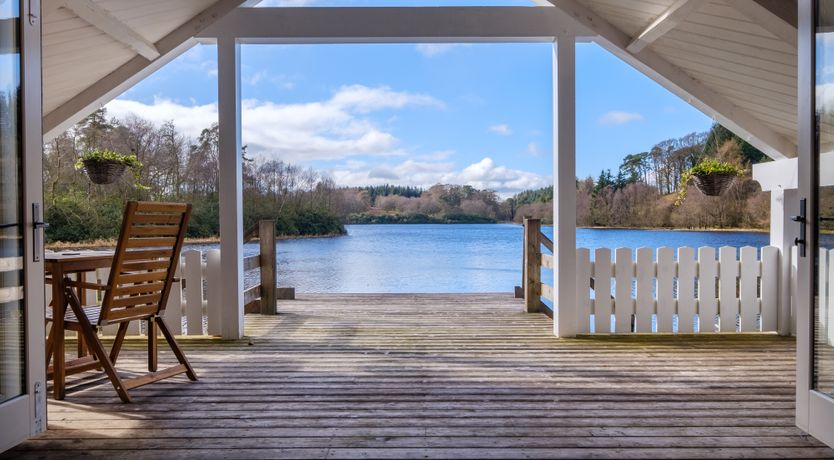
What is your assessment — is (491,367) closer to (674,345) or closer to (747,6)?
(674,345)

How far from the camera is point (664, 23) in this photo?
364 cm

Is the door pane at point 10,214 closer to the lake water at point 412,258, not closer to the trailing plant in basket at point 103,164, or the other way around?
the trailing plant in basket at point 103,164

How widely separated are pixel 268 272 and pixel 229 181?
4.60 ft

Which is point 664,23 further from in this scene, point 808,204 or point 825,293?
point 825,293

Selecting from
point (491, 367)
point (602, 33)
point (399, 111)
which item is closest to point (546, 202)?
point (602, 33)

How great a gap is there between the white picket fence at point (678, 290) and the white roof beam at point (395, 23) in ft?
6.43

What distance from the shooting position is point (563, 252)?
14.2ft

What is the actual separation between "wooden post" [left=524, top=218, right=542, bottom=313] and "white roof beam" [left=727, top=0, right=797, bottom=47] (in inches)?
109

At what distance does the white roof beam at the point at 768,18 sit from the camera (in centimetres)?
296

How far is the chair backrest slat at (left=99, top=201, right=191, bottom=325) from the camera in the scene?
279cm

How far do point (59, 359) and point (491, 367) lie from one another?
261cm

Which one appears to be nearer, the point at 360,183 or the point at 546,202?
the point at 546,202

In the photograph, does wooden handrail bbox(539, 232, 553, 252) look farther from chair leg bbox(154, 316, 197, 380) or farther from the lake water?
chair leg bbox(154, 316, 197, 380)

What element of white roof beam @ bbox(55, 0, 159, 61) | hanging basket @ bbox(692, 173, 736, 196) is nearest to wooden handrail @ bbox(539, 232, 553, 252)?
hanging basket @ bbox(692, 173, 736, 196)
